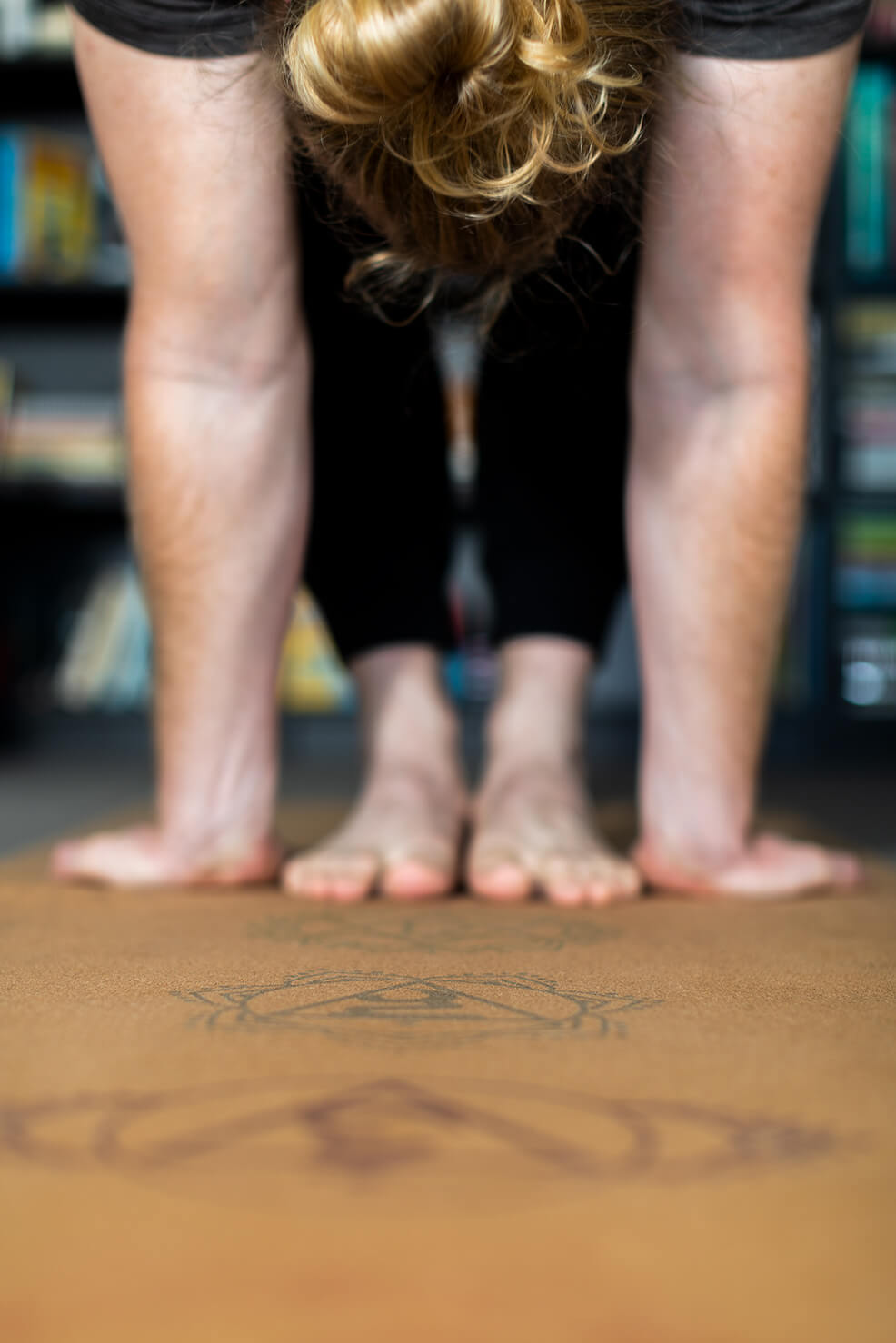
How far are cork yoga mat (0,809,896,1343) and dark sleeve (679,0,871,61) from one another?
1.78ft

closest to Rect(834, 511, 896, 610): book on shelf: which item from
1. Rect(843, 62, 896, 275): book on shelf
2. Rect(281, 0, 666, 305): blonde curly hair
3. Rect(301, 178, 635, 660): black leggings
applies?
Rect(843, 62, 896, 275): book on shelf

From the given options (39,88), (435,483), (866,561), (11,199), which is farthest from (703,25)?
(39,88)

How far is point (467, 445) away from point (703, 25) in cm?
181

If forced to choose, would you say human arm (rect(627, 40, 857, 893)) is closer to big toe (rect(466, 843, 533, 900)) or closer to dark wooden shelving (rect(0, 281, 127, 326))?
big toe (rect(466, 843, 533, 900))

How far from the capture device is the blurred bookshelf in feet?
8.52

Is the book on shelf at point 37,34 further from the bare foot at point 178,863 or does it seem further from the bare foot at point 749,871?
the bare foot at point 749,871

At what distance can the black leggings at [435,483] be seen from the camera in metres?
1.12

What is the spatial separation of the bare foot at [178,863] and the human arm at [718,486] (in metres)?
0.29

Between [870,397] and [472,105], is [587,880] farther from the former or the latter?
[870,397]

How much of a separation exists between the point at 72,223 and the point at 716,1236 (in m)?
2.68

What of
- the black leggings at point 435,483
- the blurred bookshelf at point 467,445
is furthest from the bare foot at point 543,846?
the blurred bookshelf at point 467,445

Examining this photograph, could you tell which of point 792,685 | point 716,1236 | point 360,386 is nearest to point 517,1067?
point 716,1236

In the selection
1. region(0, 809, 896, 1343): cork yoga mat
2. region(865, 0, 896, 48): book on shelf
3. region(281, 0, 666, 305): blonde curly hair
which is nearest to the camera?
region(0, 809, 896, 1343): cork yoga mat

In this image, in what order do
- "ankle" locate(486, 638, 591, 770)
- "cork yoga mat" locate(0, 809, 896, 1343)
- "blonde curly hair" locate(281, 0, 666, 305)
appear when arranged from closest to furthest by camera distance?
"cork yoga mat" locate(0, 809, 896, 1343) → "blonde curly hair" locate(281, 0, 666, 305) → "ankle" locate(486, 638, 591, 770)
